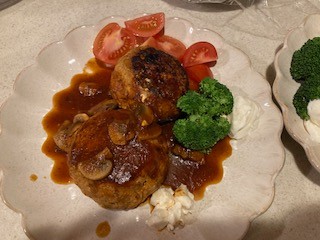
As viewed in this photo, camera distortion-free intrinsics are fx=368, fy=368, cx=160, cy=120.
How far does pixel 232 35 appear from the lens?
3.49 meters

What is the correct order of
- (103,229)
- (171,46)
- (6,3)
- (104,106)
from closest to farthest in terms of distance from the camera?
1. (103,229)
2. (104,106)
3. (171,46)
4. (6,3)

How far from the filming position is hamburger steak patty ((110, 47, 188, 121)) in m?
2.59

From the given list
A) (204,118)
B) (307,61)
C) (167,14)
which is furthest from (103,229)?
→ (167,14)

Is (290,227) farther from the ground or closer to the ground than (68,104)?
closer to the ground

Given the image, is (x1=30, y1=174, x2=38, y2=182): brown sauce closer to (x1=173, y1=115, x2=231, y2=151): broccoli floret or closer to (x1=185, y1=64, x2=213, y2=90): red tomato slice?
(x1=173, y1=115, x2=231, y2=151): broccoli floret

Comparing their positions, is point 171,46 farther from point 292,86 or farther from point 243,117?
point 292,86

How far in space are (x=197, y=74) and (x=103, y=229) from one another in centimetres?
139

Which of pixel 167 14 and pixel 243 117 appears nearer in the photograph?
pixel 243 117

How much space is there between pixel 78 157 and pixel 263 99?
4.74 ft

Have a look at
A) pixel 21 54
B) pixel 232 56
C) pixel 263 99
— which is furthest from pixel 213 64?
pixel 21 54

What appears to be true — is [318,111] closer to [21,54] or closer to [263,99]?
[263,99]

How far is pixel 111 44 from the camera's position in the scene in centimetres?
304

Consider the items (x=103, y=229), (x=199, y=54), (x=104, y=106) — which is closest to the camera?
(x=103, y=229)

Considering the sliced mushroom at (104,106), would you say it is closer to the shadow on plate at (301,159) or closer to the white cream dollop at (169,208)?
the white cream dollop at (169,208)
